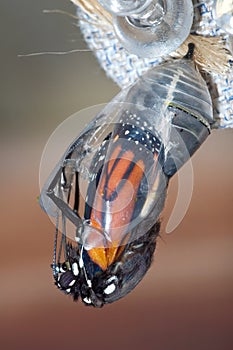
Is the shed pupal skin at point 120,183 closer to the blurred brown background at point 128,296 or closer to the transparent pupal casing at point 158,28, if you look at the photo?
the transparent pupal casing at point 158,28

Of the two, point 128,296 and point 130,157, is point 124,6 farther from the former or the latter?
point 128,296

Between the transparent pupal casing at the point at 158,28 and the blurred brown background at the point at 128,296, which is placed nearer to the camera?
the transparent pupal casing at the point at 158,28

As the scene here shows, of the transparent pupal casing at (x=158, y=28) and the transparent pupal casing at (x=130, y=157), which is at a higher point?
the transparent pupal casing at (x=158, y=28)

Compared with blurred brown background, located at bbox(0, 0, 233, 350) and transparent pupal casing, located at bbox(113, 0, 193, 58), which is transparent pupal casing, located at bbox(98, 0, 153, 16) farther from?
blurred brown background, located at bbox(0, 0, 233, 350)

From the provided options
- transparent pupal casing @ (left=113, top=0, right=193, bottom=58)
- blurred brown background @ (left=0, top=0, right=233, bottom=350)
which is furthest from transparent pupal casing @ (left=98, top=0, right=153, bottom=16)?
blurred brown background @ (left=0, top=0, right=233, bottom=350)

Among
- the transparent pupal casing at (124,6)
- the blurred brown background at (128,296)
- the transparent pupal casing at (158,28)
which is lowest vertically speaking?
the blurred brown background at (128,296)

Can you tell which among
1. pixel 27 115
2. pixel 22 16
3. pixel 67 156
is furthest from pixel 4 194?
pixel 67 156

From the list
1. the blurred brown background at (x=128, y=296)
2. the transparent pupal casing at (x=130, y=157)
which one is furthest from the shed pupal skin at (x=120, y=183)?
the blurred brown background at (x=128, y=296)
